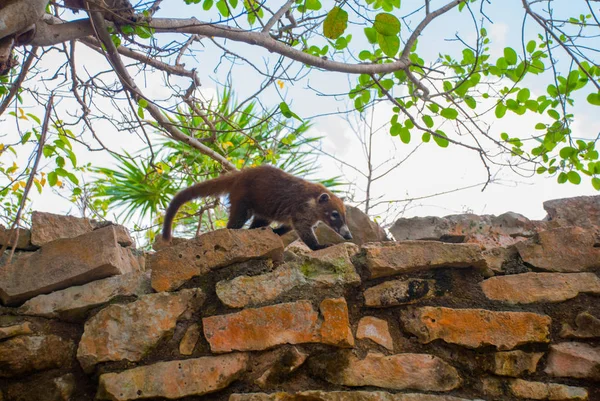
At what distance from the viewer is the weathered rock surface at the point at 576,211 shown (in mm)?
2975

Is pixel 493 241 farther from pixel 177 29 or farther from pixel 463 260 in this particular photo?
pixel 177 29

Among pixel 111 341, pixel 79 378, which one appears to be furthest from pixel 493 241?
pixel 79 378

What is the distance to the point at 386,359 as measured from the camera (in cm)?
232

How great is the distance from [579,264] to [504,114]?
1.53 meters

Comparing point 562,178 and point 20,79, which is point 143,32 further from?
point 562,178

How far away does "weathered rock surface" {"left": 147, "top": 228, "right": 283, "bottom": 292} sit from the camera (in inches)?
104

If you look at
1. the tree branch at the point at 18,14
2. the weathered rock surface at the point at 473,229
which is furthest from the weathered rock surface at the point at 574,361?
the tree branch at the point at 18,14

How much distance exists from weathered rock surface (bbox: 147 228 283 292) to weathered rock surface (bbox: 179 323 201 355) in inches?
9.5

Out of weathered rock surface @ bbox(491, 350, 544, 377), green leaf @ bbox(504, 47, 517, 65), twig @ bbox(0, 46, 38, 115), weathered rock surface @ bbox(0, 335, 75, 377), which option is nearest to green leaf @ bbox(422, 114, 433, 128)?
green leaf @ bbox(504, 47, 517, 65)

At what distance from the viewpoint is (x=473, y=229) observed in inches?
121

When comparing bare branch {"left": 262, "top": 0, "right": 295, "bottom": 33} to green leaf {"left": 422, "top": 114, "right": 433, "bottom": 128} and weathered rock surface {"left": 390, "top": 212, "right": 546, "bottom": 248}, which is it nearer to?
green leaf {"left": 422, "top": 114, "right": 433, "bottom": 128}

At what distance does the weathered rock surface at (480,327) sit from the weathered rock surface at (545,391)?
17 centimetres

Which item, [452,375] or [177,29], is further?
[177,29]

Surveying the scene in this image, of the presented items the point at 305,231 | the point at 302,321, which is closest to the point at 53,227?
the point at 302,321
